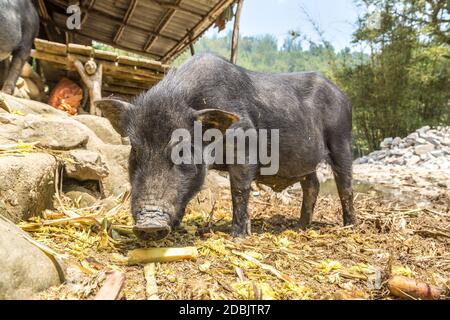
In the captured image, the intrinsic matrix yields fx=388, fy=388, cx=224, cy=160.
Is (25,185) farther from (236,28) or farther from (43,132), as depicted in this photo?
(236,28)

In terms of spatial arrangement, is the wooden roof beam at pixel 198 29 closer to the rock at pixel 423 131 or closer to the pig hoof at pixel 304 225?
the pig hoof at pixel 304 225

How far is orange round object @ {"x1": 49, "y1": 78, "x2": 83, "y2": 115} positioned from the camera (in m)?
8.84

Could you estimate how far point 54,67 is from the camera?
960 centimetres

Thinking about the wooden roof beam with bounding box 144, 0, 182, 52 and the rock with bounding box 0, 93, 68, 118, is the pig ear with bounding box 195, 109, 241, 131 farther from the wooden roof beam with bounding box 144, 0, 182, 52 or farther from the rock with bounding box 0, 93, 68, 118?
the wooden roof beam with bounding box 144, 0, 182, 52

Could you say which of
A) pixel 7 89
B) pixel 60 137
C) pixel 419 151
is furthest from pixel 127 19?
pixel 419 151

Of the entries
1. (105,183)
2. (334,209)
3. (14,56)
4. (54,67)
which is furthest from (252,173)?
(54,67)

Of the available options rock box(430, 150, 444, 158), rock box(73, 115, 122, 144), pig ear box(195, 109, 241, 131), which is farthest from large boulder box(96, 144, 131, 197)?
rock box(430, 150, 444, 158)

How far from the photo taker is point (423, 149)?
15906 mm

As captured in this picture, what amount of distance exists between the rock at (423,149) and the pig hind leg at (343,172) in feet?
43.0

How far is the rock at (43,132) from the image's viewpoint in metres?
3.69

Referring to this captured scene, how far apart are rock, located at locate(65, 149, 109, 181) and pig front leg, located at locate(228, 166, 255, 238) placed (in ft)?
4.80

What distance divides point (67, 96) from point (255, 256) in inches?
307
